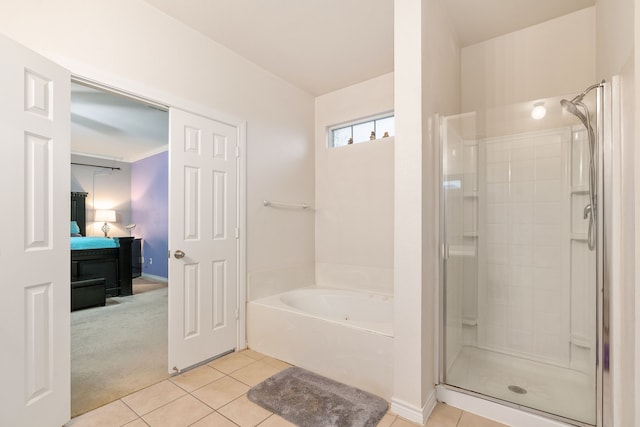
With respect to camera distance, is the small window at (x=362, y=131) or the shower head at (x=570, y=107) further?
the small window at (x=362, y=131)

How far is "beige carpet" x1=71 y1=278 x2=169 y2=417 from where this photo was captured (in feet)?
6.60

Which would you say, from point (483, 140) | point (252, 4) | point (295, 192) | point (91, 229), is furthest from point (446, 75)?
point (91, 229)

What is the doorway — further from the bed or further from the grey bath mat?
the grey bath mat

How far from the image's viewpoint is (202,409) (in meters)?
1.81

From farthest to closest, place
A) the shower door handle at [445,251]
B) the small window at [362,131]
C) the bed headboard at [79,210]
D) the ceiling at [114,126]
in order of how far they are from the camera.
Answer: the bed headboard at [79,210], the ceiling at [114,126], the small window at [362,131], the shower door handle at [445,251]

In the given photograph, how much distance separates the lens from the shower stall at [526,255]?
1644 millimetres

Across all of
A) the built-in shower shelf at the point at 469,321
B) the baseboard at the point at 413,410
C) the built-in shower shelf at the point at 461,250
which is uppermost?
the built-in shower shelf at the point at 461,250

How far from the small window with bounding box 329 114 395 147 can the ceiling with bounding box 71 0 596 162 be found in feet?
1.44

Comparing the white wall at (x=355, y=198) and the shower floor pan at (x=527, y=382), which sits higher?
the white wall at (x=355, y=198)

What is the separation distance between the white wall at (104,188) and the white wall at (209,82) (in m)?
4.90

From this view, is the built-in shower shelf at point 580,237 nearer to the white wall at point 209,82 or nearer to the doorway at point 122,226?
the white wall at point 209,82

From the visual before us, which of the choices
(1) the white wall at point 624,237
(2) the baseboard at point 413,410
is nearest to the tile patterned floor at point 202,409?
(2) the baseboard at point 413,410

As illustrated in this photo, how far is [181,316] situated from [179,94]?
166 centimetres

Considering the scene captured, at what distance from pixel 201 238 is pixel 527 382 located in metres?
2.45
